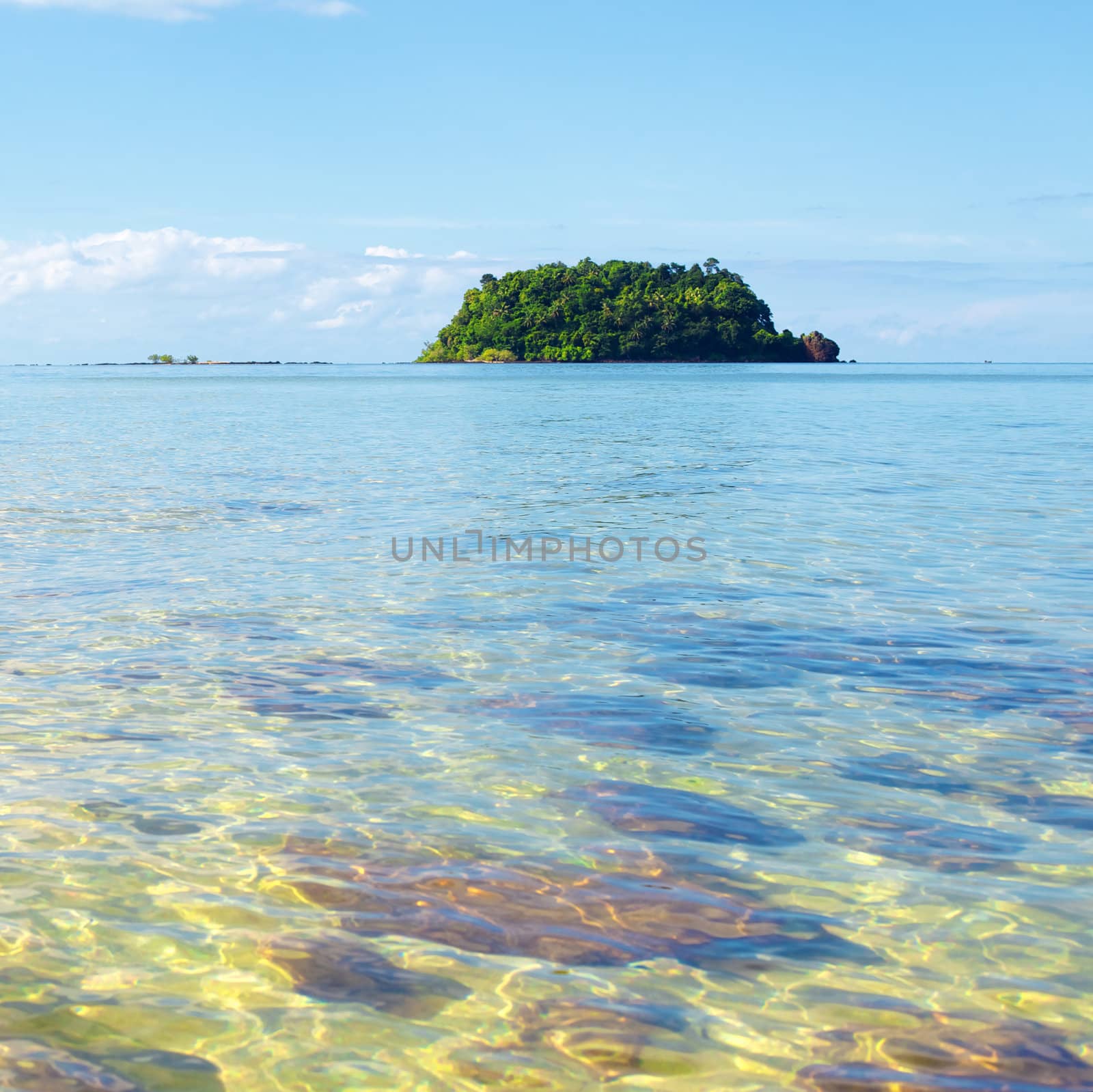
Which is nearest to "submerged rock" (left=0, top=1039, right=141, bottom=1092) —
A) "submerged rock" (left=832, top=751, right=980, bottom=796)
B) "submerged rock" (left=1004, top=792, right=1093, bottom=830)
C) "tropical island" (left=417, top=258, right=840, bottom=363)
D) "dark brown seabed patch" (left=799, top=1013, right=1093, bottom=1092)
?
"dark brown seabed patch" (left=799, top=1013, right=1093, bottom=1092)

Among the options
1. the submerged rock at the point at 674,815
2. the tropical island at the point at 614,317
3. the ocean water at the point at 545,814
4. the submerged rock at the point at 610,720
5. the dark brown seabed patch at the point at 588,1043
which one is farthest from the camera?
the tropical island at the point at 614,317

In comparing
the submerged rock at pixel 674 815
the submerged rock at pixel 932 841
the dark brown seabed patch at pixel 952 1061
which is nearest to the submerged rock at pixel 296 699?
the submerged rock at pixel 674 815

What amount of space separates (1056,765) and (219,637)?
6.67 m

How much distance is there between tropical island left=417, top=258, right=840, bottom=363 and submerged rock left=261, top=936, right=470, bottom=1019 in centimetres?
17182

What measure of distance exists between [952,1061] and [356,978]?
7.19 feet

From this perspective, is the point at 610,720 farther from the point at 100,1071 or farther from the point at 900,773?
the point at 100,1071

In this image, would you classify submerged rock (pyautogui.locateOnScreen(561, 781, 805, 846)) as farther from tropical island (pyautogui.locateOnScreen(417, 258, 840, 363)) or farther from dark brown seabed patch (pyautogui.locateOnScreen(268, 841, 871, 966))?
tropical island (pyautogui.locateOnScreen(417, 258, 840, 363))

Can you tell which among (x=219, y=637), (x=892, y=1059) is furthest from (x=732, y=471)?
(x=892, y=1059)

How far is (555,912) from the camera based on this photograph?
455 centimetres

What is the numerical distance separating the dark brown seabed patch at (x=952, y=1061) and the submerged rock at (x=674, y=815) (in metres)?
1.55

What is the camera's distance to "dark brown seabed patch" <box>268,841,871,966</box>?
427 centimetres

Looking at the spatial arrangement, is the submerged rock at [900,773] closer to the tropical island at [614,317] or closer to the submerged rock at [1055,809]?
the submerged rock at [1055,809]

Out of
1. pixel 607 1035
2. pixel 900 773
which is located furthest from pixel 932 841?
pixel 607 1035

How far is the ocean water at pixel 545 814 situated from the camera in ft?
12.3
